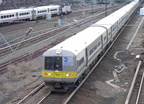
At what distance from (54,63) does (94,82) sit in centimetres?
Answer: 378

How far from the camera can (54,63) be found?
1427 cm

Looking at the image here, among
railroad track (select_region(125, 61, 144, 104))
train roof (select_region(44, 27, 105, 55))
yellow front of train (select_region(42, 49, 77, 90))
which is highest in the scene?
train roof (select_region(44, 27, 105, 55))

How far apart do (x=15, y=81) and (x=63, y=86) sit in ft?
15.1

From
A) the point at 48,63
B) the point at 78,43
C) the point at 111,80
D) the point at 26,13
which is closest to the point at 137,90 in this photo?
the point at 111,80

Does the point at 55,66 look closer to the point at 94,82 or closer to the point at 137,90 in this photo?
the point at 94,82

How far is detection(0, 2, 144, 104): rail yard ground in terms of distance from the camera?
14.5m

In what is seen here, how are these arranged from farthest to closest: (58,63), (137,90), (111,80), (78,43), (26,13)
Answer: (26,13)
(111,80)
(78,43)
(137,90)
(58,63)

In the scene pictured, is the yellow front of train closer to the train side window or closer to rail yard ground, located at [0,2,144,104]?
the train side window

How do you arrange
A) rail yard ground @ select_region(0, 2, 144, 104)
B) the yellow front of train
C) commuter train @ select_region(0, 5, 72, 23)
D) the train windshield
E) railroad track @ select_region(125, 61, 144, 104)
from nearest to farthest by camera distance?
railroad track @ select_region(125, 61, 144, 104) → the yellow front of train → the train windshield → rail yard ground @ select_region(0, 2, 144, 104) → commuter train @ select_region(0, 5, 72, 23)

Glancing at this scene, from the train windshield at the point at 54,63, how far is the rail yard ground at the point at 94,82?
76.8 inches

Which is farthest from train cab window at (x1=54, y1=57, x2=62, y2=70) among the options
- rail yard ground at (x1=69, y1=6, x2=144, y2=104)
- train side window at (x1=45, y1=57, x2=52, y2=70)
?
rail yard ground at (x1=69, y1=6, x2=144, y2=104)

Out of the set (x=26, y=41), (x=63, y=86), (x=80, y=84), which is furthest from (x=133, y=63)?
(x=26, y=41)

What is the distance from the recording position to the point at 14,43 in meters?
29.9

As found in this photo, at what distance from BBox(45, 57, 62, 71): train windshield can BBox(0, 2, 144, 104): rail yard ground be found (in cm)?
195
